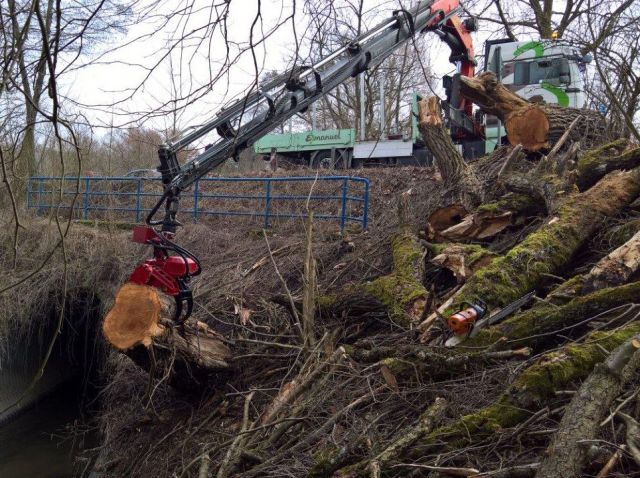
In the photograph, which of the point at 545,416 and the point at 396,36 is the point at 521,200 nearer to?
the point at 396,36

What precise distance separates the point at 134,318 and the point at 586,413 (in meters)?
3.40

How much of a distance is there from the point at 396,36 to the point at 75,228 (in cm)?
706

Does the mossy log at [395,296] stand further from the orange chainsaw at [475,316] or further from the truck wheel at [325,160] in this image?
the truck wheel at [325,160]

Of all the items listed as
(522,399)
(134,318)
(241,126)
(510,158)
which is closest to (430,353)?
(522,399)

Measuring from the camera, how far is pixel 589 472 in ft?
9.57

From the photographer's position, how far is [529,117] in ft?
27.3

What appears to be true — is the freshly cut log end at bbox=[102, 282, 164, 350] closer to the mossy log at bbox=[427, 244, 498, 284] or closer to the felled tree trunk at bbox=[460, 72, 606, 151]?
the mossy log at bbox=[427, 244, 498, 284]

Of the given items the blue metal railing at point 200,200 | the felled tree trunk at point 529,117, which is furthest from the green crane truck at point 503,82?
the blue metal railing at point 200,200

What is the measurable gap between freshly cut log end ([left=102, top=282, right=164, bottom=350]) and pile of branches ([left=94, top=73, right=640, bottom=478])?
12mm

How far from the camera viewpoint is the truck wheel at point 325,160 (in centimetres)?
1597

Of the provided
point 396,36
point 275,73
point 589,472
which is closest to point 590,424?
point 589,472

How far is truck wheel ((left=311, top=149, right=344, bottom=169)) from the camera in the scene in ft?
52.4

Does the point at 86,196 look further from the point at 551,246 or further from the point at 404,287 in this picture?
the point at 551,246

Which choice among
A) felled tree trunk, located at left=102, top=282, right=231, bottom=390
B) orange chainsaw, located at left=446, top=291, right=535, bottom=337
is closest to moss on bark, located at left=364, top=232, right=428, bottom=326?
orange chainsaw, located at left=446, top=291, right=535, bottom=337
